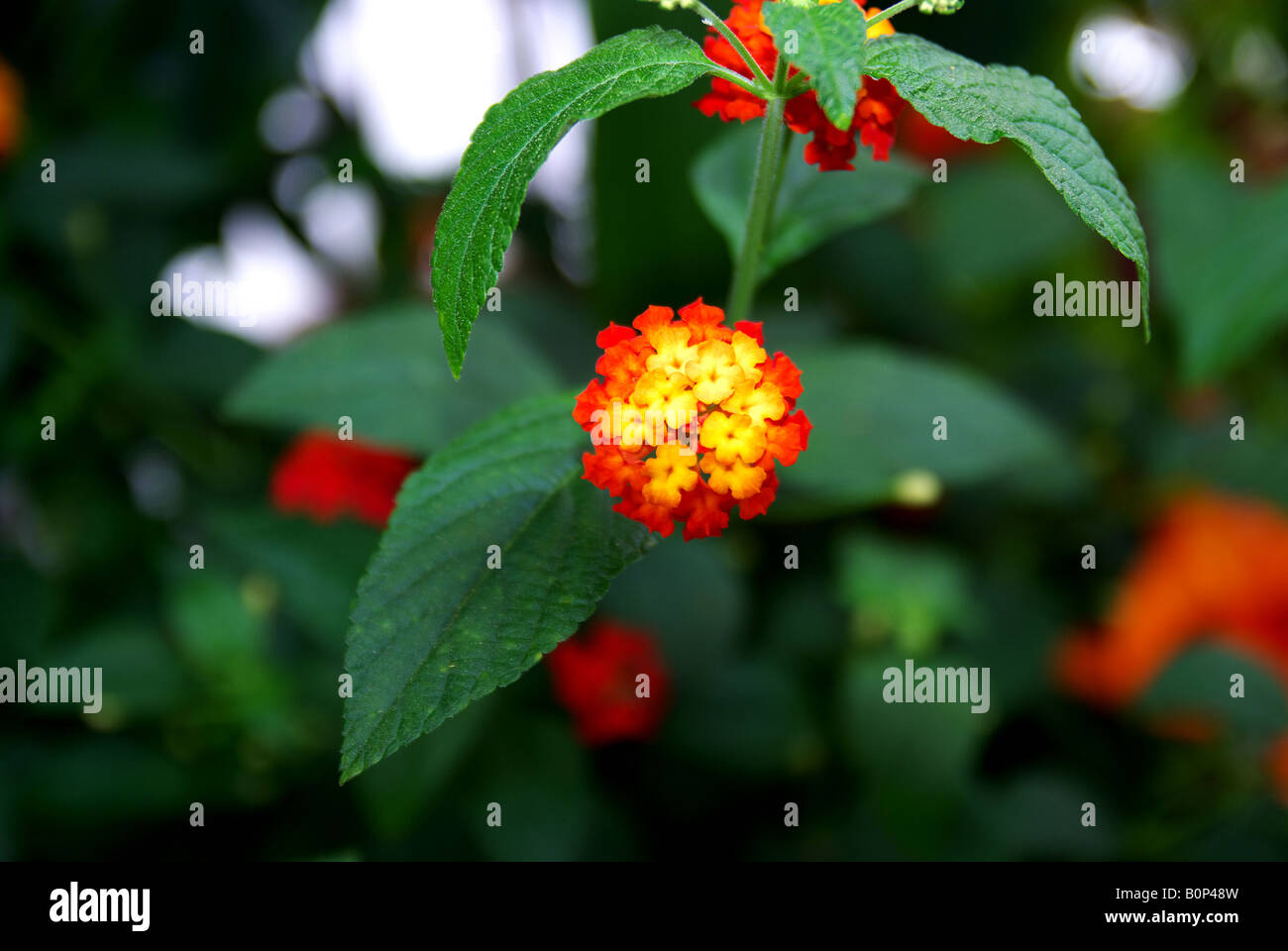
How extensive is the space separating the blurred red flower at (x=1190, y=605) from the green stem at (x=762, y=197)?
471 mm

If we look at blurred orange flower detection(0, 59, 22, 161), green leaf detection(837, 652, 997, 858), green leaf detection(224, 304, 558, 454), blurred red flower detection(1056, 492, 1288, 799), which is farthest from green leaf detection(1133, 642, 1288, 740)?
blurred orange flower detection(0, 59, 22, 161)

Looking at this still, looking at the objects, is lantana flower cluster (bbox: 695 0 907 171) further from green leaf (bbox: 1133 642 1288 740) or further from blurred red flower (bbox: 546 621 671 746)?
green leaf (bbox: 1133 642 1288 740)

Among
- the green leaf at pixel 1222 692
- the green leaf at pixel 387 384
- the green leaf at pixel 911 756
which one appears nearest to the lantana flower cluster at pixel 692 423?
the green leaf at pixel 387 384

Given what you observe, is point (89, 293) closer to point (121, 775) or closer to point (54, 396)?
point (54, 396)

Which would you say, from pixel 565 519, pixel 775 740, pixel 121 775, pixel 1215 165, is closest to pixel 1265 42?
pixel 1215 165

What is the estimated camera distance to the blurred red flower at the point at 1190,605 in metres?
0.68

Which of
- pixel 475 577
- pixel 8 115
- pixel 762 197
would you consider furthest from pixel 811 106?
pixel 8 115

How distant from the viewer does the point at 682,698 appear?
594mm

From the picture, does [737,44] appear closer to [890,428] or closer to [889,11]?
[889,11]

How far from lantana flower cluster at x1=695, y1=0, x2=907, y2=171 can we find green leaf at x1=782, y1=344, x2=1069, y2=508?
7.7 inches

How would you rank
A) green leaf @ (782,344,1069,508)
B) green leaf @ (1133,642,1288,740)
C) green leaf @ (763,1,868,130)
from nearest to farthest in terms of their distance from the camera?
green leaf @ (763,1,868,130)
green leaf @ (782,344,1069,508)
green leaf @ (1133,642,1288,740)

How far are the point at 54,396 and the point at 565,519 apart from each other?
0.51 meters

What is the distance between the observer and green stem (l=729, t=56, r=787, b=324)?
0.29 m

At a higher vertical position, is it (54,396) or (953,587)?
(54,396)
